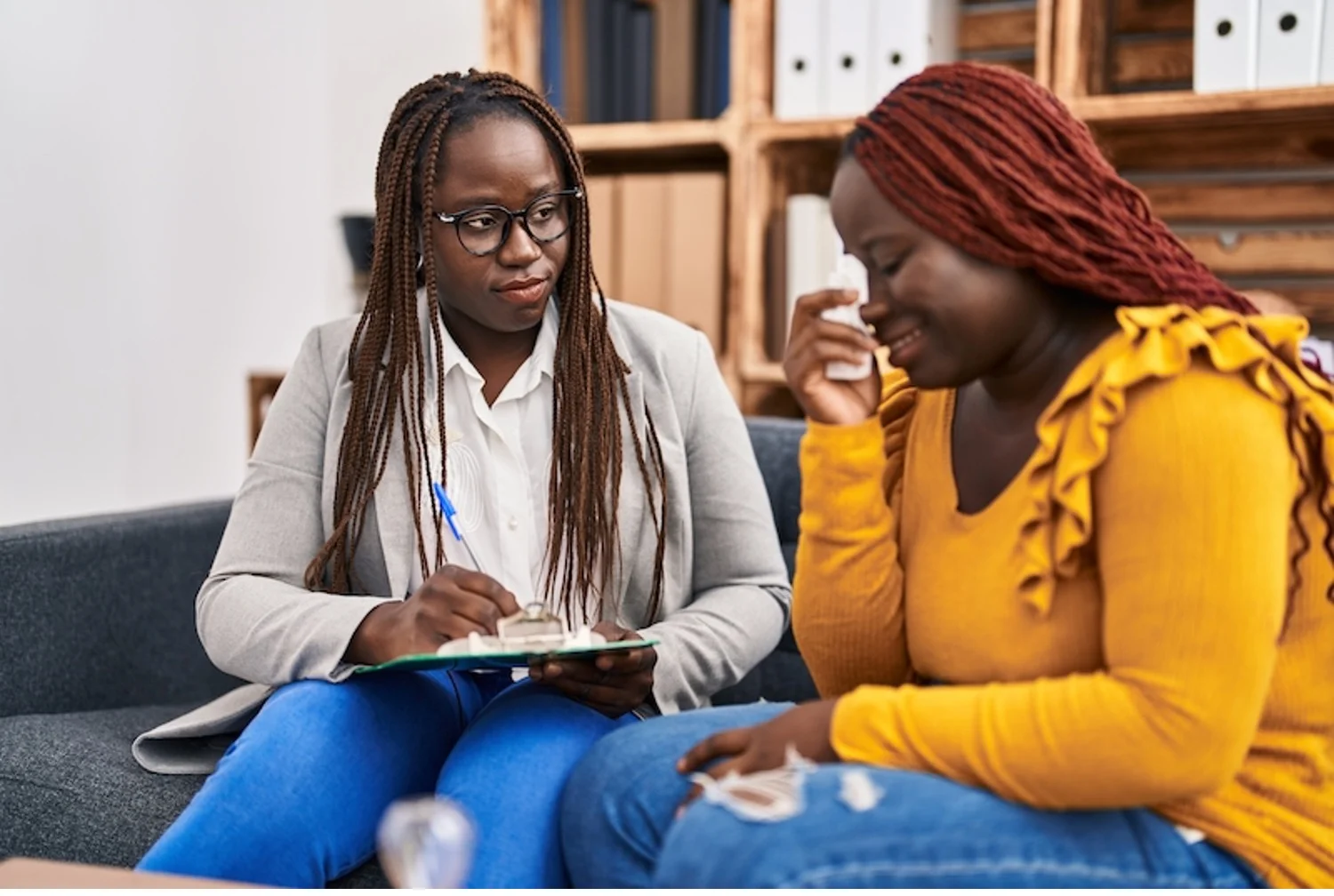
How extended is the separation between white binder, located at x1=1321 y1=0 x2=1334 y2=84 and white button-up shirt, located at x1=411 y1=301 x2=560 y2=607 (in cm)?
125

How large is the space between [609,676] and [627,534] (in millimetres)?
205

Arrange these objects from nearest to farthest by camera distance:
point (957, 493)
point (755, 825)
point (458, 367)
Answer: point (755, 825) → point (957, 493) → point (458, 367)

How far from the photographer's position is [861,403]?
1.04 m

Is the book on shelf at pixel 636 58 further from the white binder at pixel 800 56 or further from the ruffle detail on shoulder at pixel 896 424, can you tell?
the ruffle detail on shoulder at pixel 896 424

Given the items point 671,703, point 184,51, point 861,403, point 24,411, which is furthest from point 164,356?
point 861,403

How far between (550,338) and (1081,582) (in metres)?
0.69

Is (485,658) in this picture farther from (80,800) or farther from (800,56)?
(800,56)

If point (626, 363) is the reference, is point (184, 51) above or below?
above

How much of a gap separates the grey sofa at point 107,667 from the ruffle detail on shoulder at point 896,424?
1.91 ft

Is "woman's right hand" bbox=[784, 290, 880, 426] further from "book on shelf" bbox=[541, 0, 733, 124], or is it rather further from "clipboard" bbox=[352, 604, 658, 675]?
"book on shelf" bbox=[541, 0, 733, 124]

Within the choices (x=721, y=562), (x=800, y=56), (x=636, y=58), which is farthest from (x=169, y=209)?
(x=721, y=562)

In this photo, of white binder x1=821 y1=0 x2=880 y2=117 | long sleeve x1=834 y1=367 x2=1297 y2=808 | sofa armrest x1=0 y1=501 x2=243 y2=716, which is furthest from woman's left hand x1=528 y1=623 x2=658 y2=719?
white binder x1=821 y1=0 x2=880 y2=117

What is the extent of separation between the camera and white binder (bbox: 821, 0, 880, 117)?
221 centimetres

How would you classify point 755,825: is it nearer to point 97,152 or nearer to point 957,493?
point 957,493
